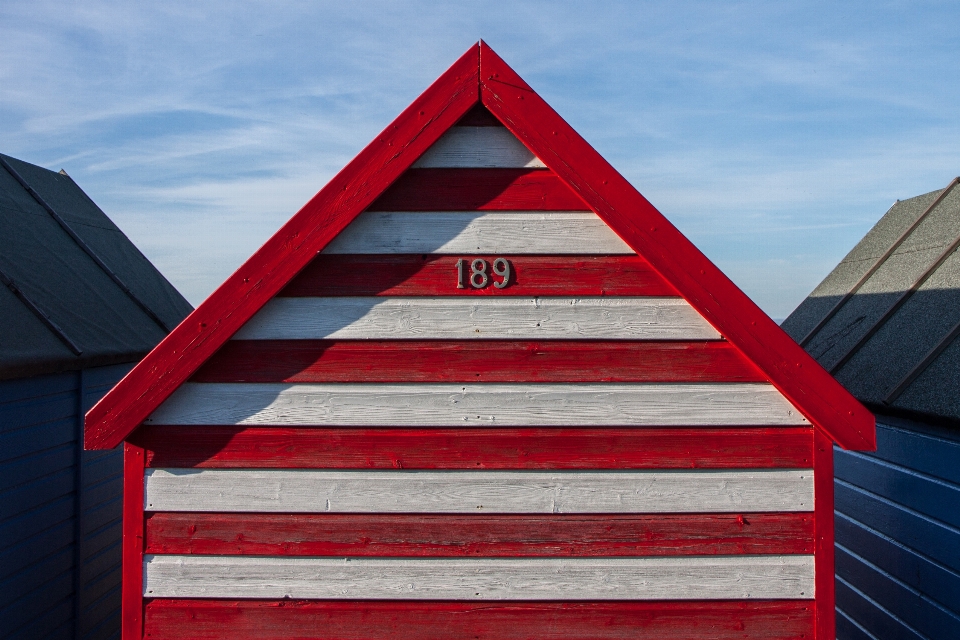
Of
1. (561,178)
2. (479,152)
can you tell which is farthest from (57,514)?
(561,178)

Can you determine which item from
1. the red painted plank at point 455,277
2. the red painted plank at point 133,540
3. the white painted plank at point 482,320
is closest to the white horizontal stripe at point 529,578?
the red painted plank at point 133,540

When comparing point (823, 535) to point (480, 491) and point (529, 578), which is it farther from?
point (480, 491)

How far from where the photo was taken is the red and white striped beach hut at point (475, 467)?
12.0 feet

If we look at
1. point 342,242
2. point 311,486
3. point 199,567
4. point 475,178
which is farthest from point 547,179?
point 199,567

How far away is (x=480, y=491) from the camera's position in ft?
12.0

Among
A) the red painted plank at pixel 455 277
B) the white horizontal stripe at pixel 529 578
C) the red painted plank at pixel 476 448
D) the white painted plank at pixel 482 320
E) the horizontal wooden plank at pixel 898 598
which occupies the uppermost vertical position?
the red painted plank at pixel 455 277

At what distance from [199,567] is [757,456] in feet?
9.45

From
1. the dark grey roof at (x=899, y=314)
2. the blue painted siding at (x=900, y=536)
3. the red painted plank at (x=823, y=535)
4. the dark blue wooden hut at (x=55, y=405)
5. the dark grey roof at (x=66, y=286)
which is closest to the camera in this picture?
the red painted plank at (x=823, y=535)

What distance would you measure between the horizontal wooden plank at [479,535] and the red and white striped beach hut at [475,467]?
0.01 metres

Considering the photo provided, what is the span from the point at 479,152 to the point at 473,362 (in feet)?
3.55

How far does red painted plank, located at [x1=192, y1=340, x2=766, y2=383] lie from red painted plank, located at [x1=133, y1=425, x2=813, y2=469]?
268 mm

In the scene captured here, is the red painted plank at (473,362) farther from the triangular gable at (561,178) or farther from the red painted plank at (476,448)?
the red painted plank at (476,448)

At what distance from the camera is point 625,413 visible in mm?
3664

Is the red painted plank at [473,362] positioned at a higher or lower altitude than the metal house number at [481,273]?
lower
